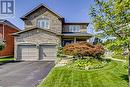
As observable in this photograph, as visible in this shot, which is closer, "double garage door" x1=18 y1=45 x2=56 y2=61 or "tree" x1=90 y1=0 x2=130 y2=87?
"tree" x1=90 y1=0 x2=130 y2=87

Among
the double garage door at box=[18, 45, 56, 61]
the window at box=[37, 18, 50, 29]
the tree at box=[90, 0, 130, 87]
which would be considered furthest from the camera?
the window at box=[37, 18, 50, 29]

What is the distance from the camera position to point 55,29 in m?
38.4

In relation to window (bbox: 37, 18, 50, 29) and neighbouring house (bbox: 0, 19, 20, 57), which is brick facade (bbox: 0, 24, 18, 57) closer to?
neighbouring house (bbox: 0, 19, 20, 57)

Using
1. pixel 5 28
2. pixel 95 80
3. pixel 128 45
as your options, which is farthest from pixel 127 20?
pixel 5 28

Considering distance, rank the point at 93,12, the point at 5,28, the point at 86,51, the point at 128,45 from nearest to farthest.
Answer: the point at 128,45
the point at 93,12
the point at 86,51
the point at 5,28

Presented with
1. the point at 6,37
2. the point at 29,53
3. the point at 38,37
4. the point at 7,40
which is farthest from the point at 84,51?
the point at 7,40

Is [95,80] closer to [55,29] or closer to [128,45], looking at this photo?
[128,45]

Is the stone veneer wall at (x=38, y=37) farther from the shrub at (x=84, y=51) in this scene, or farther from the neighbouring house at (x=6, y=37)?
the shrub at (x=84, y=51)

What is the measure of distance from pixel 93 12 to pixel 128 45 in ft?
8.36

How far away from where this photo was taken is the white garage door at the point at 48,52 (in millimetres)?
34219

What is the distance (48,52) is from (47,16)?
6843 millimetres

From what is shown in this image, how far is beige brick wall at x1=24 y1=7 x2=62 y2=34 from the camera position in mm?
38344

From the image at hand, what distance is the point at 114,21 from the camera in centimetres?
1183

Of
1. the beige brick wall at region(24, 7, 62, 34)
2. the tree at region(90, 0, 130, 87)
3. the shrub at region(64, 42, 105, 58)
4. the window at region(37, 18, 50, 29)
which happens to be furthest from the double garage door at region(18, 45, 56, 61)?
the tree at region(90, 0, 130, 87)
